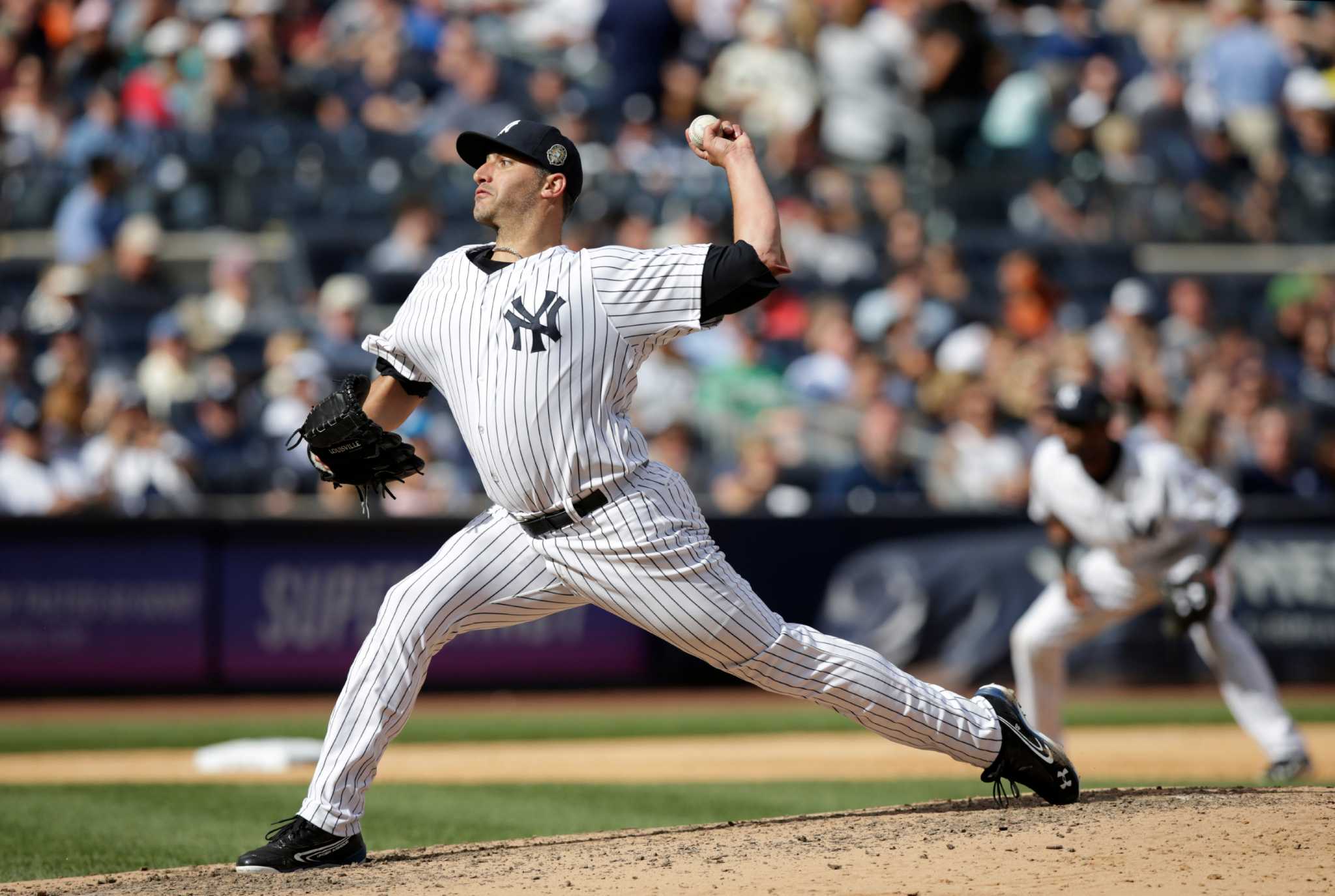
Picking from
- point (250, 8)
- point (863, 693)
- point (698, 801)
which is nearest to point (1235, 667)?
point (698, 801)

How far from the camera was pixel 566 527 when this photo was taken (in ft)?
14.8

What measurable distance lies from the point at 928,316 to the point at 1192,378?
1945 mm

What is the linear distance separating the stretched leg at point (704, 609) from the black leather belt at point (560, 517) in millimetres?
21

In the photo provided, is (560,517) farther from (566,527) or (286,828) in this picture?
(286,828)

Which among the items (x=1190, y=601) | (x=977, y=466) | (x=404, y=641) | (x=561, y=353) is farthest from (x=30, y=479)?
(x=561, y=353)

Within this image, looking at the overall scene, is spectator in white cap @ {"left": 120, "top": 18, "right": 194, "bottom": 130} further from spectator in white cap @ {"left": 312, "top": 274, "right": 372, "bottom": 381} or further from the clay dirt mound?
A: the clay dirt mound

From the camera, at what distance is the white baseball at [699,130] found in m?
4.46

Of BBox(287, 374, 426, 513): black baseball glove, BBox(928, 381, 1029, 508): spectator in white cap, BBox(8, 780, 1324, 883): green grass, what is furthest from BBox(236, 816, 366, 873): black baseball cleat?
BBox(928, 381, 1029, 508): spectator in white cap

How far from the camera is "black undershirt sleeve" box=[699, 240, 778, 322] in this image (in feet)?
14.1

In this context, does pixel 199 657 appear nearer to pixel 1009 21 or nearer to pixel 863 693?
pixel 863 693

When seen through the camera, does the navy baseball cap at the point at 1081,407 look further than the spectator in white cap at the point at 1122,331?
No

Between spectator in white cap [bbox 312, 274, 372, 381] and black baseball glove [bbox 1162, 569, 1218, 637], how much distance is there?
5628 mm

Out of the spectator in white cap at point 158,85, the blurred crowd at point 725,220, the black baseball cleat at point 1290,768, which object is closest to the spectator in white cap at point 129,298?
the blurred crowd at point 725,220

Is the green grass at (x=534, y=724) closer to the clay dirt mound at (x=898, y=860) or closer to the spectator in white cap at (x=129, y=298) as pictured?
the spectator in white cap at (x=129, y=298)
